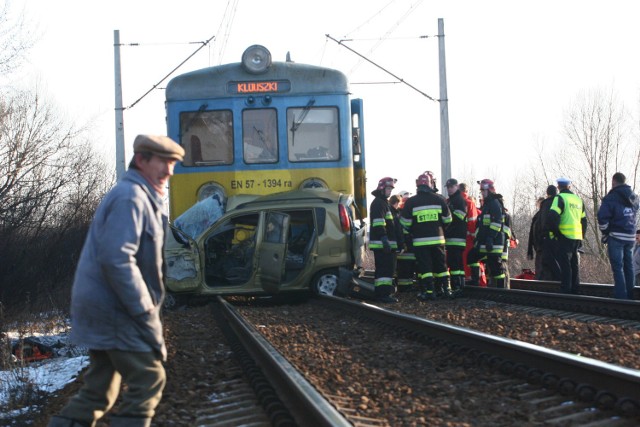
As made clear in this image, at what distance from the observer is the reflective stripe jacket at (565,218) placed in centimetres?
1180

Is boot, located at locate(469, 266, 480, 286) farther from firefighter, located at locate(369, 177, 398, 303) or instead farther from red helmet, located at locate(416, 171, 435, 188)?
red helmet, located at locate(416, 171, 435, 188)

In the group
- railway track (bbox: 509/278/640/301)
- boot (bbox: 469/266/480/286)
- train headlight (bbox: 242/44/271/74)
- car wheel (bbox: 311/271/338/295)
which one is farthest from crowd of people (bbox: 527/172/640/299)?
train headlight (bbox: 242/44/271/74)

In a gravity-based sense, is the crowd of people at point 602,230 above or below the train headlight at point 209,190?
below

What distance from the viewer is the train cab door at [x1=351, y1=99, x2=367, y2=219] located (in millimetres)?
14316

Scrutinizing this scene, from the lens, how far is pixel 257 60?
14.1 metres

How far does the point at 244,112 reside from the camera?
46.1 ft

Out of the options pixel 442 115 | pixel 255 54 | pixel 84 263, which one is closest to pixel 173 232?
pixel 255 54

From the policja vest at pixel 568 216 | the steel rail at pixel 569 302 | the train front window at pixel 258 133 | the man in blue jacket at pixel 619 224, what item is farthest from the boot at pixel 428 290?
the train front window at pixel 258 133

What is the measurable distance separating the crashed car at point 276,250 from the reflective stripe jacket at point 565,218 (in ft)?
9.72

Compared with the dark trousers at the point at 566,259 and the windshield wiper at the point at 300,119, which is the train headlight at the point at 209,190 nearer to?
the windshield wiper at the point at 300,119

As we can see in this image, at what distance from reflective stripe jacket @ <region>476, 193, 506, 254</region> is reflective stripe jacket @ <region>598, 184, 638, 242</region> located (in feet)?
6.60

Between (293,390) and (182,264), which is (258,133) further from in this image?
(293,390)

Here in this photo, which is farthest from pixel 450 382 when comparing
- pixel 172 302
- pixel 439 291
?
pixel 172 302

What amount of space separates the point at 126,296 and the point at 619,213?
28.9ft
